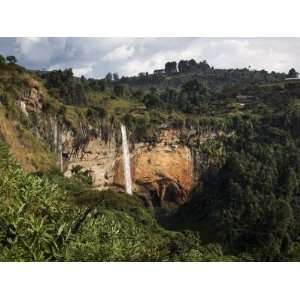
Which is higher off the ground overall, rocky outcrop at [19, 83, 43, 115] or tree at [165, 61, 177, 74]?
tree at [165, 61, 177, 74]

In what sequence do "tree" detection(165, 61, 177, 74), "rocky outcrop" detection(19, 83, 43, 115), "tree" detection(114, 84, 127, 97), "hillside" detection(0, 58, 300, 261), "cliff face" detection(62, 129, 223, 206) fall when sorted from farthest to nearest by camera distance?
"tree" detection(114, 84, 127, 97), "tree" detection(165, 61, 177, 74), "cliff face" detection(62, 129, 223, 206), "rocky outcrop" detection(19, 83, 43, 115), "hillside" detection(0, 58, 300, 261)

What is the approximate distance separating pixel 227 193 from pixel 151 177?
326 centimetres

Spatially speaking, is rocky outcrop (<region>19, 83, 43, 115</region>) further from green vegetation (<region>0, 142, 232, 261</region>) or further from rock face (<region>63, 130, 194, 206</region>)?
green vegetation (<region>0, 142, 232, 261</region>)

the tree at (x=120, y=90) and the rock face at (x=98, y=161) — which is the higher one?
the tree at (x=120, y=90)

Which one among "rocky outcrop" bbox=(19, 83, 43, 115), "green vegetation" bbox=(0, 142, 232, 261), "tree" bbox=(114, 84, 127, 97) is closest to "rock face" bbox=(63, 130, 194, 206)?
"rocky outcrop" bbox=(19, 83, 43, 115)

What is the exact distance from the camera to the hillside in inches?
638

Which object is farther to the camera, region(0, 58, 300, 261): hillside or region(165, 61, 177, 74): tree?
region(165, 61, 177, 74): tree

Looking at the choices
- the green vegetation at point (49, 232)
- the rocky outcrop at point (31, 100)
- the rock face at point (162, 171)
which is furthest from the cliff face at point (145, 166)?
the green vegetation at point (49, 232)

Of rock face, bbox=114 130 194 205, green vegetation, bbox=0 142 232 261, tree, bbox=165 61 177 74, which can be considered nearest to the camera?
green vegetation, bbox=0 142 232 261

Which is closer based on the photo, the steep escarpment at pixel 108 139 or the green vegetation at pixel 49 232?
the green vegetation at pixel 49 232

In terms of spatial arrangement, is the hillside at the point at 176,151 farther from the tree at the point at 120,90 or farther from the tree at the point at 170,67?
the tree at the point at 170,67

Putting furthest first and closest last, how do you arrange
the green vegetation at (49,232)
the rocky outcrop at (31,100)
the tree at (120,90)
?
the tree at (120,90) < the rocky outcrop at (31,100) < the green vegetation at (49,232)

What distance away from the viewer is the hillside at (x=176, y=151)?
16203 millimetres

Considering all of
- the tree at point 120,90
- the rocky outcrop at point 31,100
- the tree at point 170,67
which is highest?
the tree at point 170,67
